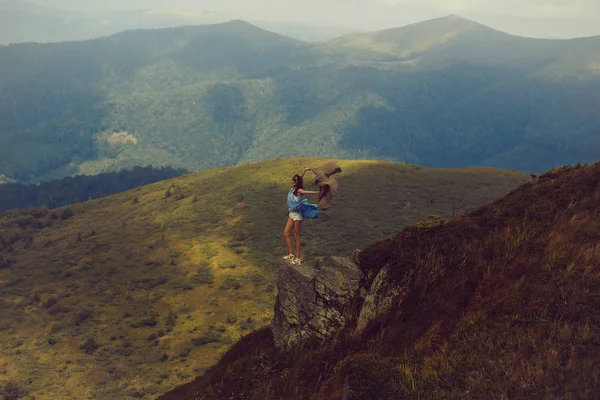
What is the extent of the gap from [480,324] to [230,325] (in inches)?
2178

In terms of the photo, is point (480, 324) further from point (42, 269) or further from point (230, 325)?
point (42, 269)

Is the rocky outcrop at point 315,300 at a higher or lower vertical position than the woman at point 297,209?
lower

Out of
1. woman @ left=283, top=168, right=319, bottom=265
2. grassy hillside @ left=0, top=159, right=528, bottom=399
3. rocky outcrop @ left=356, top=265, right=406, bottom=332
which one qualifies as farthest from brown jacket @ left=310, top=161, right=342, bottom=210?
grassy hillside @ left=0, top=159, right=528, bottom=399

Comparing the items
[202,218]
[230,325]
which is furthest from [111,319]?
[202,218]

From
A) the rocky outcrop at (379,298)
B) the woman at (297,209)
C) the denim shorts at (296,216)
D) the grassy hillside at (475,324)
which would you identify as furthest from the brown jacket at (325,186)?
the rocky outcrop at (379,298)

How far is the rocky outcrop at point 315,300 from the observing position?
13439 millimetres

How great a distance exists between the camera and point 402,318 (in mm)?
12125

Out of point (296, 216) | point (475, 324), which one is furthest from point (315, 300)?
point (475, 324)

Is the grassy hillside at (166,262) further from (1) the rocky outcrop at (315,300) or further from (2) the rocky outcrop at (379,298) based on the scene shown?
(2) the rocky outcrop at (379,298)

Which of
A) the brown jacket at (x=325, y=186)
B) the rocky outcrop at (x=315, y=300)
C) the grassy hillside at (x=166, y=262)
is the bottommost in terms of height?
the grassy hillside at (x=166, y=262)

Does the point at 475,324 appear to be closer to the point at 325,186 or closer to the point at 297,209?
the point at 325,186

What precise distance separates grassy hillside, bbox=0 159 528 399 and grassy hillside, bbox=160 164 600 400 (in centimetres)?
4307

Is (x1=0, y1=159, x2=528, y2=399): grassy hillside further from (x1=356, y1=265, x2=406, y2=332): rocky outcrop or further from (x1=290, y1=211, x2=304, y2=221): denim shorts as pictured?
(x1=356, y1=265, x2=406, y2=332): rocky outcrop

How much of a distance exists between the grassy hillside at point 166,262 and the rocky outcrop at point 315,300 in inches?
1614
